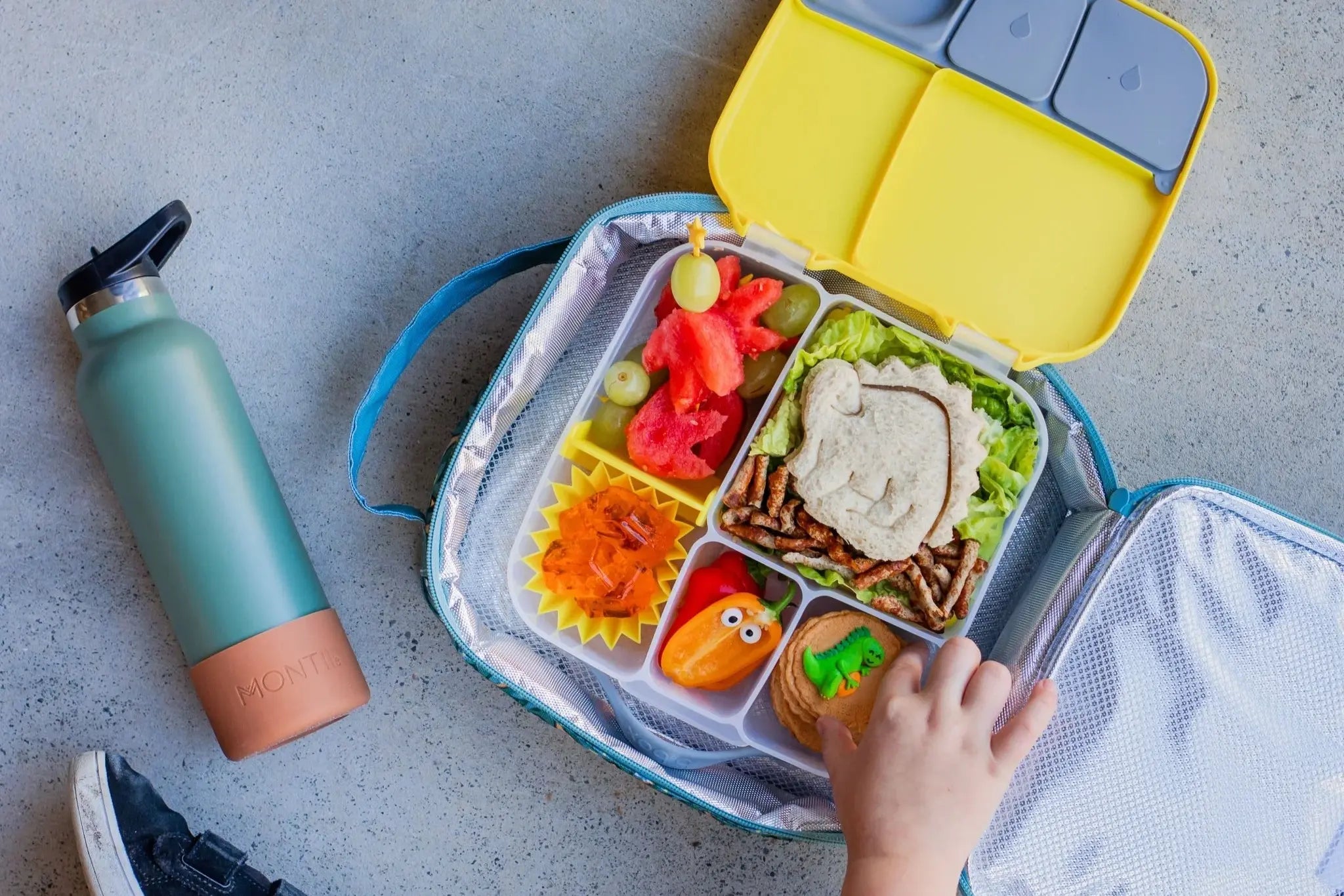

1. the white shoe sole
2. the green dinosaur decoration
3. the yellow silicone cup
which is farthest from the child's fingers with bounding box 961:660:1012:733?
the white shoe sole

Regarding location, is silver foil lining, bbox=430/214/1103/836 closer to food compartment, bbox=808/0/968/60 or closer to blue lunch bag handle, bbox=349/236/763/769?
blue lunch bag handle, bbox=349/236/763/769

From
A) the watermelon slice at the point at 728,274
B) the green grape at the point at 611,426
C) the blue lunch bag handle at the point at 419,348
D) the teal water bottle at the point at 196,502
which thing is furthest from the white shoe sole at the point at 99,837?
the watermelon slice at the point at 728,274

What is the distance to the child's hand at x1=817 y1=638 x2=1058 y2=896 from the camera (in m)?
0.85

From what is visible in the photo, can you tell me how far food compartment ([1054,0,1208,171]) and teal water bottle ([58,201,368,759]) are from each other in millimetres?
955

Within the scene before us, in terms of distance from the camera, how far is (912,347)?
38.6 inches

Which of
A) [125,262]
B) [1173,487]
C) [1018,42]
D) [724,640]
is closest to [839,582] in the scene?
[724,640]

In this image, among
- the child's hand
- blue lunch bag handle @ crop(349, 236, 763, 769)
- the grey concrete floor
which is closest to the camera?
the child's hand

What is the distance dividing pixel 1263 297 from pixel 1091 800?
65 centimetres

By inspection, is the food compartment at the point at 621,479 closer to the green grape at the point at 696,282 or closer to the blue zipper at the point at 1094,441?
the green grape at the point at 696,282

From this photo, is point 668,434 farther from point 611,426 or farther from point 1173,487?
point 1173,487

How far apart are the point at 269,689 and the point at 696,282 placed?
2.05ft

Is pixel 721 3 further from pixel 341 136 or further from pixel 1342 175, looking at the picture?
pixel 1342 175

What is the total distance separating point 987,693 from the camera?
34.9 inches

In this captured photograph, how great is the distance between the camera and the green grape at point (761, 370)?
1004mm
